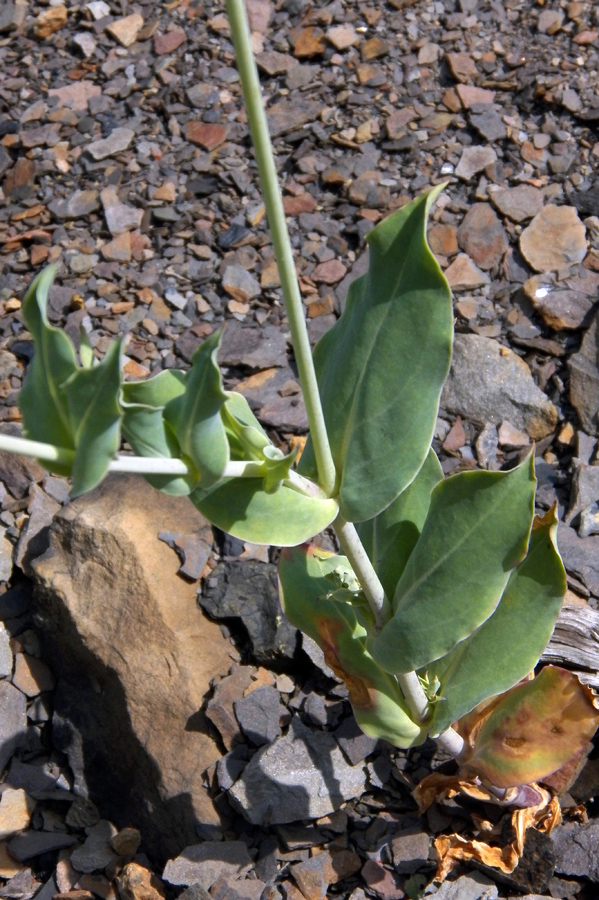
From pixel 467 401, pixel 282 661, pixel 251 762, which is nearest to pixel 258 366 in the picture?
pixel 467 401

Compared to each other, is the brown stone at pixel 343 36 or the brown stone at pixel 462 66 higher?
the brown stone at pixel 343 36

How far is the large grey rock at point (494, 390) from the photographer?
2.90 meters

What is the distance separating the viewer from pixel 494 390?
9.68ft

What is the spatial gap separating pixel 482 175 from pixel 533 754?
235cm

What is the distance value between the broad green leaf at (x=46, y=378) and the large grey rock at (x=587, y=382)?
6.63 ft

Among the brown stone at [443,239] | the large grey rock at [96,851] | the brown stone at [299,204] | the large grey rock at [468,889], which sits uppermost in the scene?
the brown stone at [299,204]

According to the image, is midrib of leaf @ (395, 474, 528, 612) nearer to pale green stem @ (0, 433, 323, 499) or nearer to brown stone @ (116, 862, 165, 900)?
pale green stem @ (0, 433, 323, 499)

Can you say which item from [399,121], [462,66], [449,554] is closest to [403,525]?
[449,554]

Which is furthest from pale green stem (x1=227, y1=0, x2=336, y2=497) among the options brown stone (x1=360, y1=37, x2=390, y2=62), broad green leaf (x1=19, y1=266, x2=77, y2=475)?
brown stone (x1=360, y1=37, x2=390, y2=62)

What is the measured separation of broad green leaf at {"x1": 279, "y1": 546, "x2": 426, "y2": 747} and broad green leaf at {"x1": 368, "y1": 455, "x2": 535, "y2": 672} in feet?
1.01

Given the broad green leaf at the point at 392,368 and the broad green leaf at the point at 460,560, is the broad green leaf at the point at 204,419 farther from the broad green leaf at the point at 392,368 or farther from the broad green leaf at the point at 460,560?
the broad green leaf at the point at 460,560

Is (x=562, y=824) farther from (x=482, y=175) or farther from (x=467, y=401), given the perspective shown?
(x=482, y=175)

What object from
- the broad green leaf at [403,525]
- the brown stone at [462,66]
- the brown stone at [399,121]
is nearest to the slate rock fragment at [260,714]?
the broad green leaf at [403,525]

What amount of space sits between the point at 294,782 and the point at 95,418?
57.9 inches
